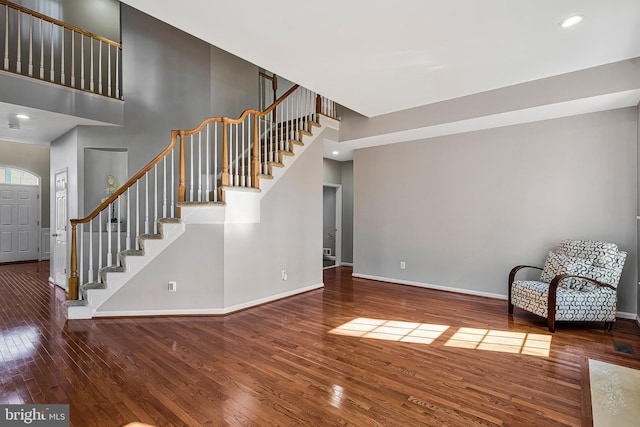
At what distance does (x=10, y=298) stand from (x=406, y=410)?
5990 millimetres

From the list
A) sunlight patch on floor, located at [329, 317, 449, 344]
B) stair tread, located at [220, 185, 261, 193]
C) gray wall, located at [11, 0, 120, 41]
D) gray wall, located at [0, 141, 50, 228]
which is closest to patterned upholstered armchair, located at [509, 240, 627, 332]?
sunlight patch on floor, located at [329, 317, 449, 344]

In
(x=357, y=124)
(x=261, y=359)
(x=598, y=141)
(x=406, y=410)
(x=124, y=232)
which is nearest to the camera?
(x=406, y=410)

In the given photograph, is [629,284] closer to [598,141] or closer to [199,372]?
[598,141]

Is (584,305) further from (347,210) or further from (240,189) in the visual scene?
(347,210)

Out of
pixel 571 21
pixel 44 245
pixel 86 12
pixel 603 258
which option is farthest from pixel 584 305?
pixel 44 245

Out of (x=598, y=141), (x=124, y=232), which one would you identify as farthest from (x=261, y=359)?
(x=598, y=141)

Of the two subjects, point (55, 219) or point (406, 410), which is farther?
point (55, 219)

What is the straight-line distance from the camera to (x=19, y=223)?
8258 millimetres

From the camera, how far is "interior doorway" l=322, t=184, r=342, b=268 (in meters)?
7.80

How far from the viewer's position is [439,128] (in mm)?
5027

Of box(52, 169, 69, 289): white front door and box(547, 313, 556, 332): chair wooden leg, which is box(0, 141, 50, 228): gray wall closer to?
box(52, 169, 69, 289): white front door

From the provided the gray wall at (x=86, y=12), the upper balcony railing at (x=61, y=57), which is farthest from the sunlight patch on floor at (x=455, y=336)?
the gray wall at (x=86, y=12)

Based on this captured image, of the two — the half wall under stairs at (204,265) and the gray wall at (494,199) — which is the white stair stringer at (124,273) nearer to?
the half wall under stairs at (204,265)

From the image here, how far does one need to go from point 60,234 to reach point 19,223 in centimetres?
Answer: 407
